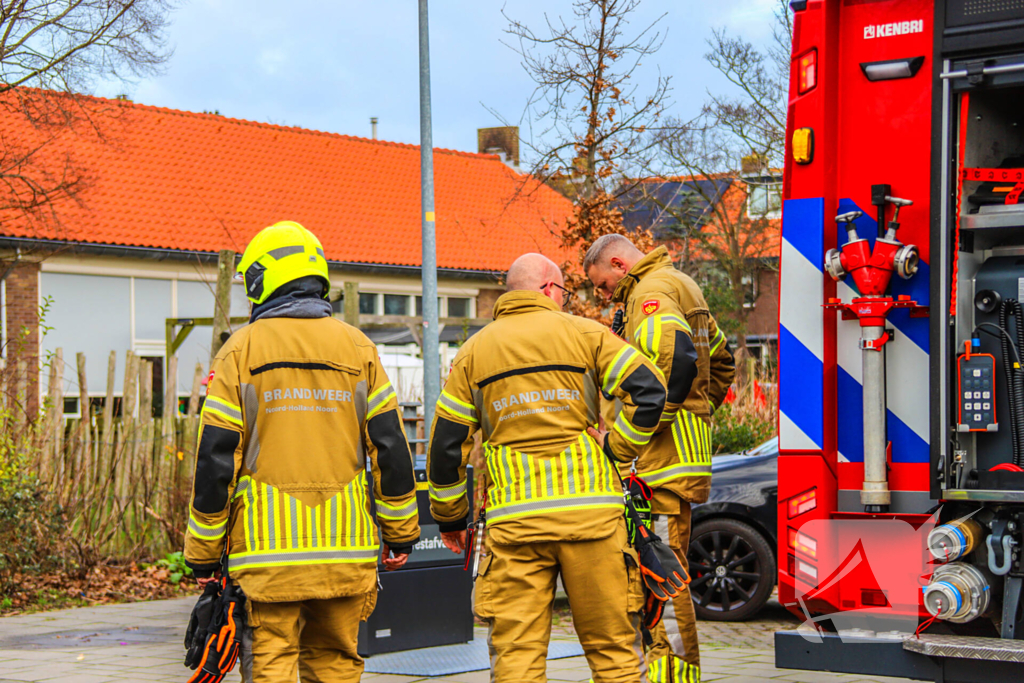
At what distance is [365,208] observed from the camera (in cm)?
2741

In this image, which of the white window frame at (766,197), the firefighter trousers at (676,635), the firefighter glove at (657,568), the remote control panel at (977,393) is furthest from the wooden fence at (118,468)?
the white window frame at (766,197)

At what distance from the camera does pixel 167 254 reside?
2234 centimetres

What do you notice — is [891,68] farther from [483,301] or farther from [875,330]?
[483,301]

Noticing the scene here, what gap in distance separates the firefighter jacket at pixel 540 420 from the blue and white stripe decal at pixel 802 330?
1.71 feet

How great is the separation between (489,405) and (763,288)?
32.4 m

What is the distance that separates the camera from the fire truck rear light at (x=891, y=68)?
14.9 ft

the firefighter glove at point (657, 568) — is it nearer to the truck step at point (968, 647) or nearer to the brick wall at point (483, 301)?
the truck step at point (968, 647)

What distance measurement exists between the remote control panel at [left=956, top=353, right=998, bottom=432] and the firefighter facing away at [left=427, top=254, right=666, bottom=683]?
1.12 m

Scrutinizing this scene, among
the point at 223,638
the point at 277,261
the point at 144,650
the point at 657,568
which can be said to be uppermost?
the point at 277,261

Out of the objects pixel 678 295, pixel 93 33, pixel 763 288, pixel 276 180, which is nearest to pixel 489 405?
pixel 678 295

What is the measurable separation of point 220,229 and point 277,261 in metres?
20.2

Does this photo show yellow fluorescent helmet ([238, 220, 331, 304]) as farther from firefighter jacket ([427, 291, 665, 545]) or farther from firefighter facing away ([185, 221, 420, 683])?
firefighter jacket ([427, 291, 665, 545])

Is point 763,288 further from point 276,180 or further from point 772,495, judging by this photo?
point 772,495

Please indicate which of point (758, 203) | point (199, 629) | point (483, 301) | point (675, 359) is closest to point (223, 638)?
point (199, 629)
